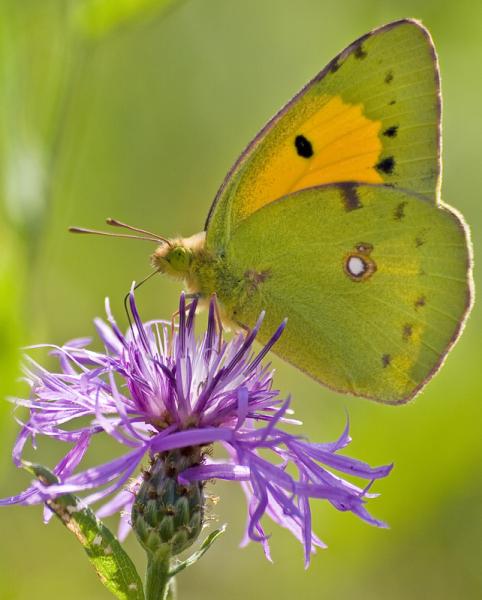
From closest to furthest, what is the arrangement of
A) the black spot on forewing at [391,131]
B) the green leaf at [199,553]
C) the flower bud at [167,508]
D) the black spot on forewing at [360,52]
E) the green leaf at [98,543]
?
the green leaf at [98,543], the green leaf at [199,553], the flower bud at [167,508], the black spot on forewing at [360,52], the black spot on forewing at [391,131]

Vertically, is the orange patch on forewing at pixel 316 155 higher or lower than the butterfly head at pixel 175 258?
higher

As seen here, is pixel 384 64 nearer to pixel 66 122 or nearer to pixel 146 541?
pixel 66 122

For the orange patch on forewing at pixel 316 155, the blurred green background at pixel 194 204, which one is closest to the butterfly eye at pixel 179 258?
the orange patch on forewing at pixel 316 155

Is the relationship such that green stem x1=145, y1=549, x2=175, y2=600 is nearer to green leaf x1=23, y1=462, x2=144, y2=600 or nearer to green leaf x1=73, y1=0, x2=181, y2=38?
green leaf x1=23, y1=462, x2=144, y2=600

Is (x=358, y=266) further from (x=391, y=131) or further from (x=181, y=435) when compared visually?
(x=181, y=435)

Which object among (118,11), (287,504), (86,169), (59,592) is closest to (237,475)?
(287,504)

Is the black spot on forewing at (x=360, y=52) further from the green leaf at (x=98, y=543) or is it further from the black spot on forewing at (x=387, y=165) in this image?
the green leaf at (x=98, y=543)

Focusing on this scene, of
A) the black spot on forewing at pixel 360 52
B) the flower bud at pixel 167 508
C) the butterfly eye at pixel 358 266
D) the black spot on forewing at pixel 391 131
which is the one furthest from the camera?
the butterfly eye at pixel 358 266

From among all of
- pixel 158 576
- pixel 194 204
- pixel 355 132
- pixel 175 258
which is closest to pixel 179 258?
pixel 175 258
